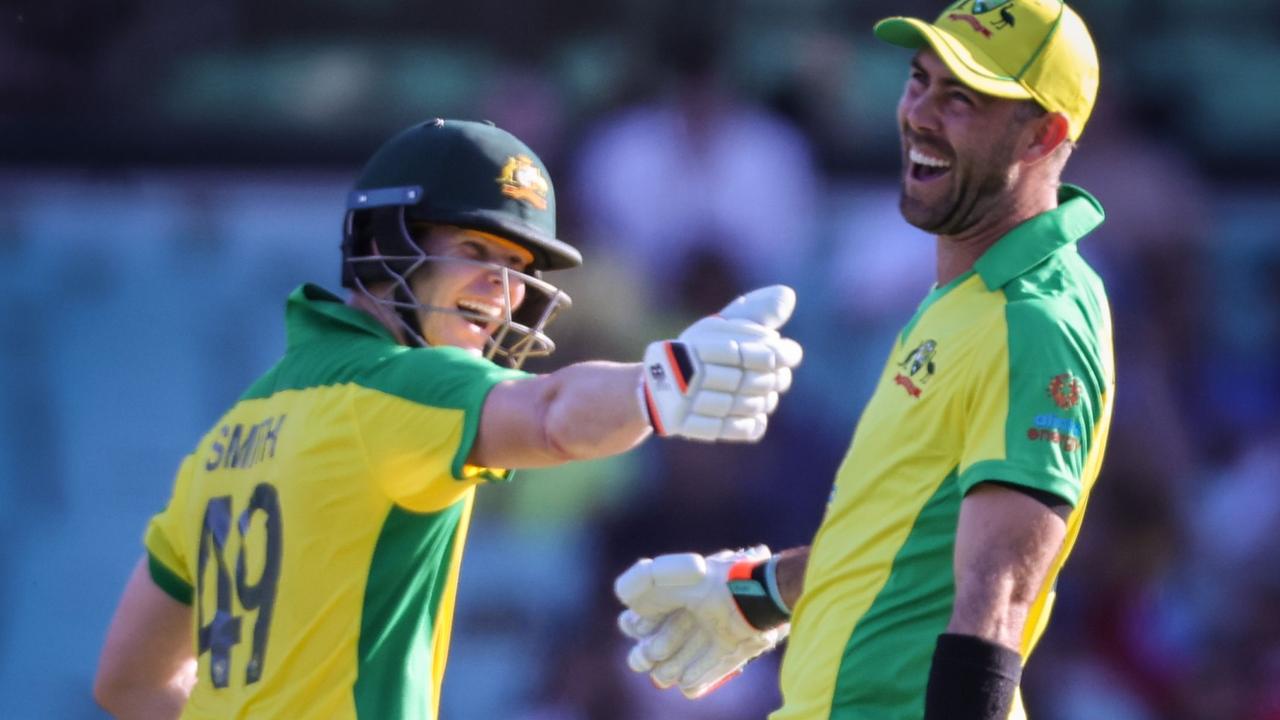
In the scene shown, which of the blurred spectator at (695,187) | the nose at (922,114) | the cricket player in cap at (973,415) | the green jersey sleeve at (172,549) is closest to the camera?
Answer: the cricket player in cap at (973,415)

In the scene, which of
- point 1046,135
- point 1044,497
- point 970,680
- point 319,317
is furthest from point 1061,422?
point 319,317

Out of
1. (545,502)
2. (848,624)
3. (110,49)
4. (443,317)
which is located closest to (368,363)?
(443,317)

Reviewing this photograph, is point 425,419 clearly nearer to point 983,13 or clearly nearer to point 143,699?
point 143,699

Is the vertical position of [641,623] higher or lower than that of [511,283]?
lower

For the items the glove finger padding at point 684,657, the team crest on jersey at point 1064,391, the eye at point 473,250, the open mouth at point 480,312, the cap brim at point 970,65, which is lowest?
the glove finger padding at point 684,657

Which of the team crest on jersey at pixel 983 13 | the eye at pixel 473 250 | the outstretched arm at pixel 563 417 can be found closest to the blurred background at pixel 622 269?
the eye at pixel 473 250

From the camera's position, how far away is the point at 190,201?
326 inches

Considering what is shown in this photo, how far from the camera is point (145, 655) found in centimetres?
448

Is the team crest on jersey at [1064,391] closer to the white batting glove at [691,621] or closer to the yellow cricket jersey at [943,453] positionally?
the yellow cricket jersey at [943,453]

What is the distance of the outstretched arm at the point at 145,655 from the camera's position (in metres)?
4.44

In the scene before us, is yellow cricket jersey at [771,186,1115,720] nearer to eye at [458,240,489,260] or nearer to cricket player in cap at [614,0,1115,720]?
cricket player in cap at [614,0,1115,720]

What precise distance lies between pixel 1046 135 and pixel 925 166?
25cm

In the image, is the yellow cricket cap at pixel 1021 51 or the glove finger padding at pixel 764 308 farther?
the yellow cricket cap at pixel 1021 51

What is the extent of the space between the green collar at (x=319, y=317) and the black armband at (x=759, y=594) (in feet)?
3.17
